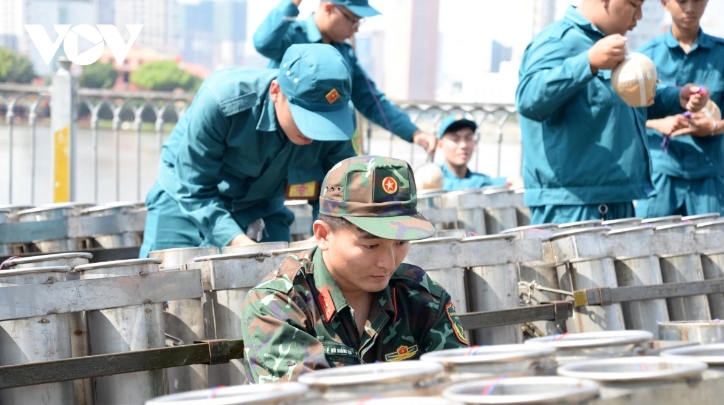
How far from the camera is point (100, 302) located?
3297 mm

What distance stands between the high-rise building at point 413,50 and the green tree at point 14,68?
32.5ft

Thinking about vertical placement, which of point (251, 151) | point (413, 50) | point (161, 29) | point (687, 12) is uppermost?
point (161, 29)

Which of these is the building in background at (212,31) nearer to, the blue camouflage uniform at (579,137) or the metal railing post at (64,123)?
the metal railing post at (64,123)

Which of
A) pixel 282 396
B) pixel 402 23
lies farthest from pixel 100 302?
pixel 402 23

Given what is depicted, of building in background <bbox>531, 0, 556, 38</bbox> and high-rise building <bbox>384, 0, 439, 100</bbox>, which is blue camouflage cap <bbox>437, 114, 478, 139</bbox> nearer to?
building in background <bbox>531, 0, 556, 38</bbox>

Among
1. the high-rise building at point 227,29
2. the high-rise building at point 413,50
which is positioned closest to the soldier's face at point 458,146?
the high-rise building at point 413,50

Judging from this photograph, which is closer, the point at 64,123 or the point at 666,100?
the point at 666,100

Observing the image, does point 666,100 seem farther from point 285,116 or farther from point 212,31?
point 212,31

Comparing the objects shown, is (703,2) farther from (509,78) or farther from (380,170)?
(509,78)

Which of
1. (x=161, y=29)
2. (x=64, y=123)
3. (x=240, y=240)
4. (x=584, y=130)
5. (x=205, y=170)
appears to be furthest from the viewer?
(x=161, y=29)

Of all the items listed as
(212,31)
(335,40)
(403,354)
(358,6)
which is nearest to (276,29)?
(335,40)

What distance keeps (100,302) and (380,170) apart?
1079 mm

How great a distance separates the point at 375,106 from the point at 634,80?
1.90 metres

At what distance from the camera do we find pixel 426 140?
624 cm
